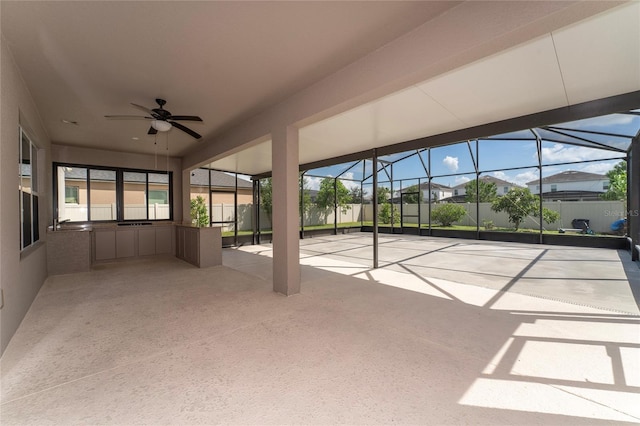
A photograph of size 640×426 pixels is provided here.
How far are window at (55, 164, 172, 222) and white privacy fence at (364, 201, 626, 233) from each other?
1090cm

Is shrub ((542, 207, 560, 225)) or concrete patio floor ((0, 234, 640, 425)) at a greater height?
shrub ((542, 207, 560, 225))

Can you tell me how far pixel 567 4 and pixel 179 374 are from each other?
3.65m

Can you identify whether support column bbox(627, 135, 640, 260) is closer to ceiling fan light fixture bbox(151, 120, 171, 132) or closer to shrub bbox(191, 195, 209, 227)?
ceiling fan light fixture bbox(151, 120, 171, 132)

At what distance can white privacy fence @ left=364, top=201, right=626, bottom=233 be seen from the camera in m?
9.42

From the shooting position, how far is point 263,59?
284 cm

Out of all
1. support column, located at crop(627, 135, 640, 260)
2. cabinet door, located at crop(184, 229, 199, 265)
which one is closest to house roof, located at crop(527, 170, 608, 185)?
support column, located at crop(627, 135, 640, 260)

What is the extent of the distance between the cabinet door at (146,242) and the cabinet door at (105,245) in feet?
1.71

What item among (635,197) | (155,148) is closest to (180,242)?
(155,148)

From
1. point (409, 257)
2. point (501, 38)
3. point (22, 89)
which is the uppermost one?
point (22, 89)

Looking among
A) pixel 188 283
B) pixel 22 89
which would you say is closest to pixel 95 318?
pixel 188 283

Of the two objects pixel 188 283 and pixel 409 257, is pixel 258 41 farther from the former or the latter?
pixel 409 257

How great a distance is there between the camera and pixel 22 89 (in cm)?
320

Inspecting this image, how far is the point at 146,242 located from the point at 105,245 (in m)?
0.82

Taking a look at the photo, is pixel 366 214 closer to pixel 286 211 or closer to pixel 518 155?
pixel 518 155
